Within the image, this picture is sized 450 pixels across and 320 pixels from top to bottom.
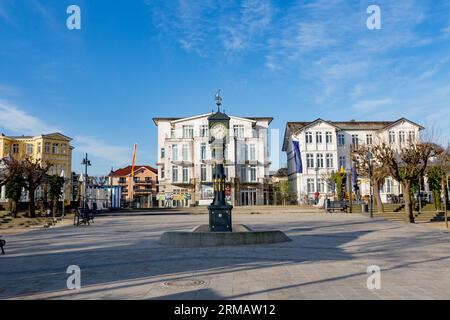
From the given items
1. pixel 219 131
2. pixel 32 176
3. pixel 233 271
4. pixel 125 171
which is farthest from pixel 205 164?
pixel 233 271

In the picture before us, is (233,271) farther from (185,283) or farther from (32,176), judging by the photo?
(32,176)

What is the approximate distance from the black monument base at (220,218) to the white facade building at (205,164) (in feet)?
140

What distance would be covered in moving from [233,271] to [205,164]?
50.7 meters

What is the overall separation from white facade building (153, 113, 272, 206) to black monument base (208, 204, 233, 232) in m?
42.6

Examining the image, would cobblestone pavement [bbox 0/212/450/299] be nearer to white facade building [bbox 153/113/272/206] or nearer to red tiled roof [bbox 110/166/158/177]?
white facade building [bbox 153/113/272/206]

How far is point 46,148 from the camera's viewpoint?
67375mm

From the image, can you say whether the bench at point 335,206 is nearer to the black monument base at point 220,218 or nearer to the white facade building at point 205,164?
the white facade building at point 205,164

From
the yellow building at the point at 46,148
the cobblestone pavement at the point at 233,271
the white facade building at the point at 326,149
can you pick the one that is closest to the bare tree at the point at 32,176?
the yellow building at the point at 46,148

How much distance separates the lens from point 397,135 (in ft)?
197

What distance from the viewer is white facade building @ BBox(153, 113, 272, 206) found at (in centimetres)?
5975

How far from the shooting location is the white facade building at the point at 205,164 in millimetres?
59750

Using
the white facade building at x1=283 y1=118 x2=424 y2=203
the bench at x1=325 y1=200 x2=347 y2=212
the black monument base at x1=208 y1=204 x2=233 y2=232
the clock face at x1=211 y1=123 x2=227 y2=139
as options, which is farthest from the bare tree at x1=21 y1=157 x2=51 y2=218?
the white facade building at x1=283 y1=118 x2=424 y2=203
